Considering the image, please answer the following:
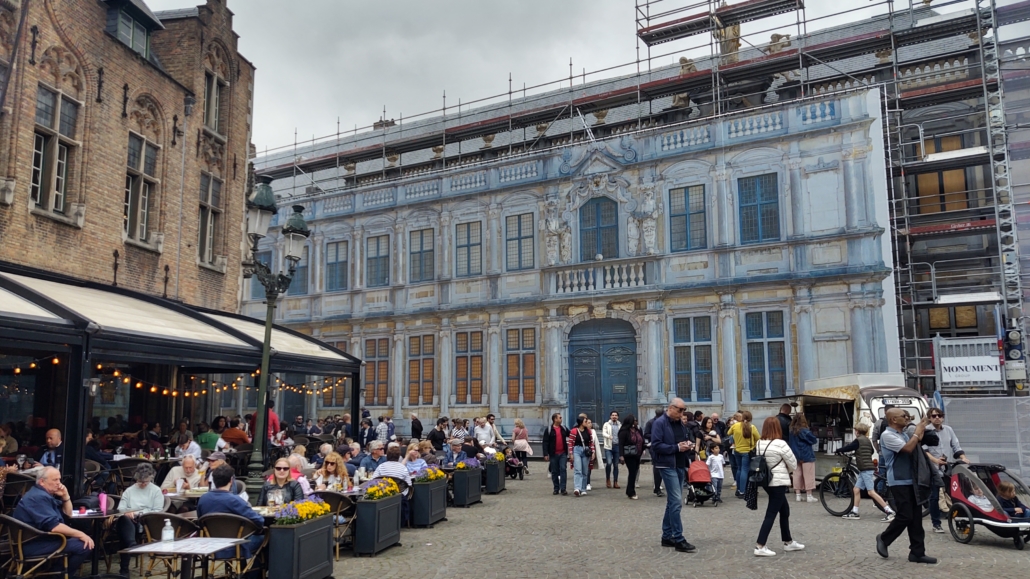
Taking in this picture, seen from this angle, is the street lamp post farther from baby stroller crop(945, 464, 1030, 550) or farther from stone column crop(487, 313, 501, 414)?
stone column crop(487, 313, 501, 414)

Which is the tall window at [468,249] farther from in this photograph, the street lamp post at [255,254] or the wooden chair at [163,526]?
the wooden chair at [163,526]

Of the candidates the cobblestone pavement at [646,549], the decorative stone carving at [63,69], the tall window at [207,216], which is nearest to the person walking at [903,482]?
the cobblestone pavement at [646,549]

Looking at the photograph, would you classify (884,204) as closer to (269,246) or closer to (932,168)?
(932,168)


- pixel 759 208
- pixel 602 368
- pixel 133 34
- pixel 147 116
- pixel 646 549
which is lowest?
pixel 646 549

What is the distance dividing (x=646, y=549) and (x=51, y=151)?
39.6 feet

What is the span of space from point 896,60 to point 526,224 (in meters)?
12.0

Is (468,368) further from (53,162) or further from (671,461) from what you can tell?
(671,461)

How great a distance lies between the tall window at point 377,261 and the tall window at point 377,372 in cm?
209

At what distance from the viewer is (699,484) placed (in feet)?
45.8

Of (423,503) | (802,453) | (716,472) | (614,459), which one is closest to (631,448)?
(716,472)

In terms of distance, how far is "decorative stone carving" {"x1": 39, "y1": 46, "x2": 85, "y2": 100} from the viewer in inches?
568

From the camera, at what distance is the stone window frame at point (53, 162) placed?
46.6 ft

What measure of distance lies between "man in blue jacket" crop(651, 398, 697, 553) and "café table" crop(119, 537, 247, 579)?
16.2 ft

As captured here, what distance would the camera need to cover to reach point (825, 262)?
21.7 metres
